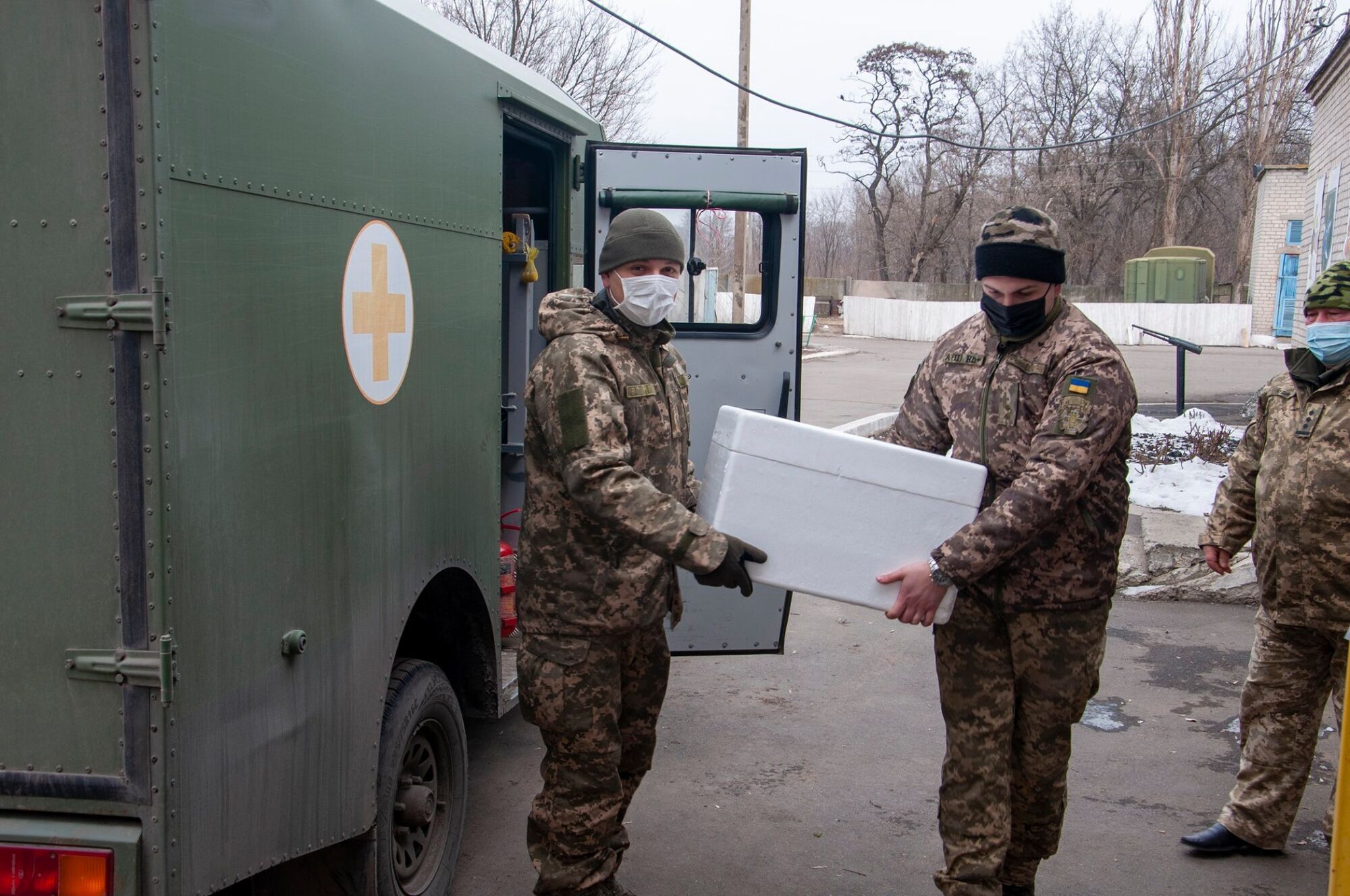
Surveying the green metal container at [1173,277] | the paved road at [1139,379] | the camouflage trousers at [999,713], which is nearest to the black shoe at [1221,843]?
the camouflage trousers at [999,713]

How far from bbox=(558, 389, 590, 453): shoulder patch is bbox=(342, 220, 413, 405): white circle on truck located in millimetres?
460

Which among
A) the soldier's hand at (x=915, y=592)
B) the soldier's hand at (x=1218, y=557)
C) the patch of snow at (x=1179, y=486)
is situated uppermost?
the soldier's hand at (x=915, y=592)

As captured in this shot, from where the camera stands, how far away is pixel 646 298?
10.6 ft

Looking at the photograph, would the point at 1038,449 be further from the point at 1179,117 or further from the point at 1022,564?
the point at 1179,117

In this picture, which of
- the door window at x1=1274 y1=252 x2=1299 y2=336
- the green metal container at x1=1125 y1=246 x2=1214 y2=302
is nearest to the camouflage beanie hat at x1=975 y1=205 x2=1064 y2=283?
the door window at x1=1274 y1=252 x2=1299 y2=336

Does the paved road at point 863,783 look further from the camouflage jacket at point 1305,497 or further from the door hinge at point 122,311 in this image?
the door hinge at point 122,311

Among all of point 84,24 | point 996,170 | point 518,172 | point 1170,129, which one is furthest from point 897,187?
point 84,24

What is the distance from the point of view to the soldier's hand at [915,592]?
10.2ft

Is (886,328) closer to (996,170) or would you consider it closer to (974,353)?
(996,170)

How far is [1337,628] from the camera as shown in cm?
372

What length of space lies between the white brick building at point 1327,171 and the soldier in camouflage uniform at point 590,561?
10490 mm

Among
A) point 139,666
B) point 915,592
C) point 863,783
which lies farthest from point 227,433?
point 863,783

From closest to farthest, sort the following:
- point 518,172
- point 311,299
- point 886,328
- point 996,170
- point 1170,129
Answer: point 311,299 < point 518,172 < point 886,328 < point 1170,129 < point 996,170

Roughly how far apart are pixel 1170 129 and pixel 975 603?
47.1 m
